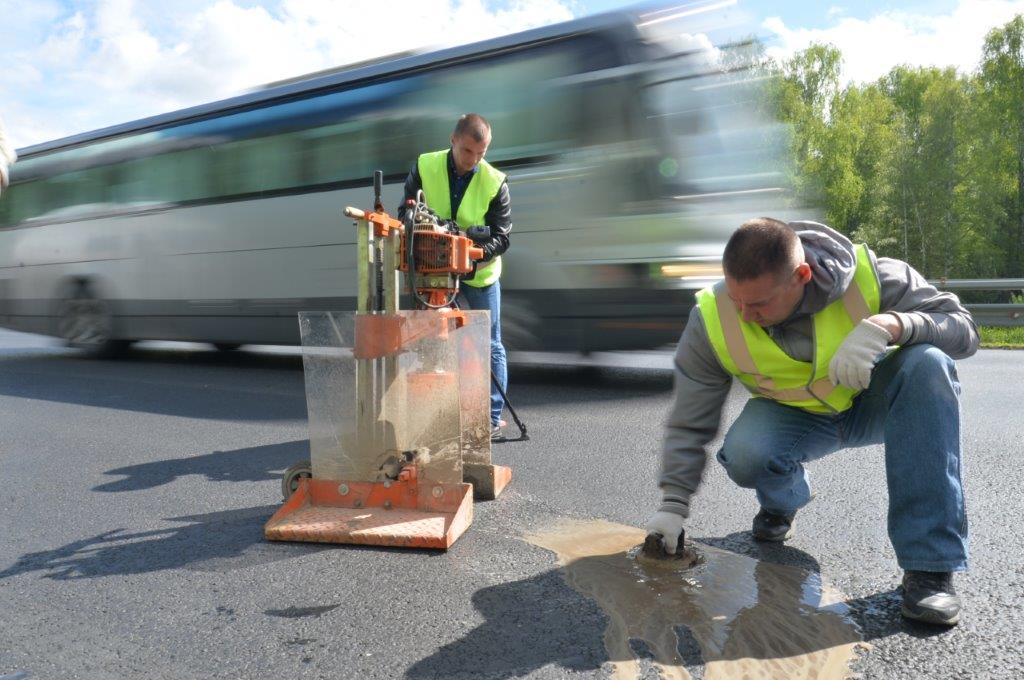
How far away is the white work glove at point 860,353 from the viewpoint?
2.37 m

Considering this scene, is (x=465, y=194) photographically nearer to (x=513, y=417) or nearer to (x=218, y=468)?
(x=513, y=417)

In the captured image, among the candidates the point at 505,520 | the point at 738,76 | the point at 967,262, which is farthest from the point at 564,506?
the point at 967,262

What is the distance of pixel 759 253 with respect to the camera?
92.0 inches

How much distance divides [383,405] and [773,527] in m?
1.65

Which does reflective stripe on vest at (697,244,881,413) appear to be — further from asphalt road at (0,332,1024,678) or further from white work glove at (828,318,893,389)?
asphalt road at (0,332,1024,678)

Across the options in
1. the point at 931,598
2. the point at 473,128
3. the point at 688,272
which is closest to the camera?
the point at 931,598

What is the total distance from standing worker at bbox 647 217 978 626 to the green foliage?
34039 mm

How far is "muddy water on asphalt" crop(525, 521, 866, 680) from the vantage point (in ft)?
7.06

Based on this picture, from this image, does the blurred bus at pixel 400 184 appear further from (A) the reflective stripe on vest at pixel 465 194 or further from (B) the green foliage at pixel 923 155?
(B) the green foliage at pixel 923 155

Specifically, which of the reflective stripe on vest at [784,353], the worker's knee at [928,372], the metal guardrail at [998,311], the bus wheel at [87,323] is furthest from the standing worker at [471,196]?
the metal guardrail at [998,311]

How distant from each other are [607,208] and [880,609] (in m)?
4.78

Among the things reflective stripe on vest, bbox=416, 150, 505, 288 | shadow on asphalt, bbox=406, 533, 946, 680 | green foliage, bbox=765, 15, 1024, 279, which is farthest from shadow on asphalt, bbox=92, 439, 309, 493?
green foliage, bbox=765, 15, 1024, 279

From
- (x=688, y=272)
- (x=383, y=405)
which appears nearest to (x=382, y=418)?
(x=383, y=405)

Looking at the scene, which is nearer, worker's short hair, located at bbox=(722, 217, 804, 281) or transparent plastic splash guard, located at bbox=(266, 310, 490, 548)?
worker's short hair, located at bbox=(722, 217, 804, 281)
